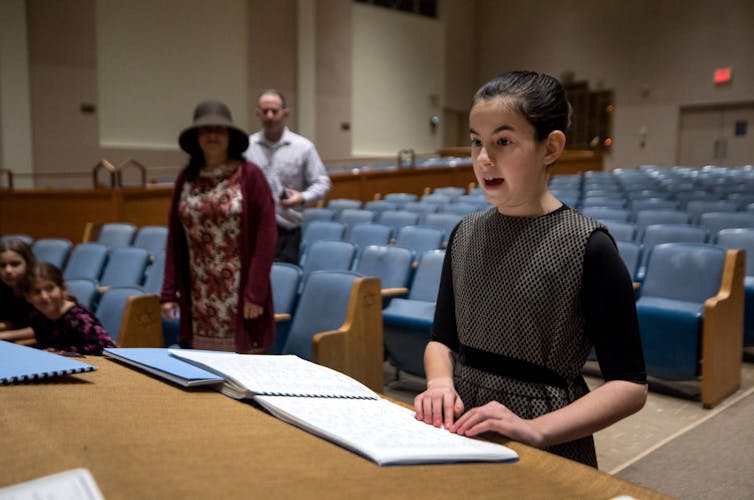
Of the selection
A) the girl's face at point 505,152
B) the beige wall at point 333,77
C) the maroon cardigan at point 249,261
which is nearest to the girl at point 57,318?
the maroon cardigan at point 249,261

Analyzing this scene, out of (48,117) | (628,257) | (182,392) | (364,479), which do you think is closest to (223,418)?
(182,392)

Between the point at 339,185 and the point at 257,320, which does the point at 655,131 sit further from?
the point at 257,320

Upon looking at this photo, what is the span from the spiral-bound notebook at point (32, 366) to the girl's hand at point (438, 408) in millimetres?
514

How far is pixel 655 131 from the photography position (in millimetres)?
14273

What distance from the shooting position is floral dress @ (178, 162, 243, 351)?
228 centimetres

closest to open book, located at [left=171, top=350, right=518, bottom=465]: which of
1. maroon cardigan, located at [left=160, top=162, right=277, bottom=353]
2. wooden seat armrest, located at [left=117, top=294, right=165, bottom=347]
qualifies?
maroon cardigan, located at [left=160, top=162, right=277, bottom=353]

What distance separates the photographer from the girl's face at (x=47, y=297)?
2430 mm

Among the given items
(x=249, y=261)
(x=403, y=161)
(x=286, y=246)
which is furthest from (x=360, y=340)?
(x=403, y=161)

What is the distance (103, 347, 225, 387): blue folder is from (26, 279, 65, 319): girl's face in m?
1.44

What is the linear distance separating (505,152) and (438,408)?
0.36 metres

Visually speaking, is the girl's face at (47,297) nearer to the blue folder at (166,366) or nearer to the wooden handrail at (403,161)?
the blue folder at (166,366)

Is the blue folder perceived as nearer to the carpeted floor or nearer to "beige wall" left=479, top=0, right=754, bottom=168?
the carpeted floor

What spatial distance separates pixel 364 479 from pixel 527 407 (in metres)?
0.40

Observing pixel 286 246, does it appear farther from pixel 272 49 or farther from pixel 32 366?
pixel 272 49
